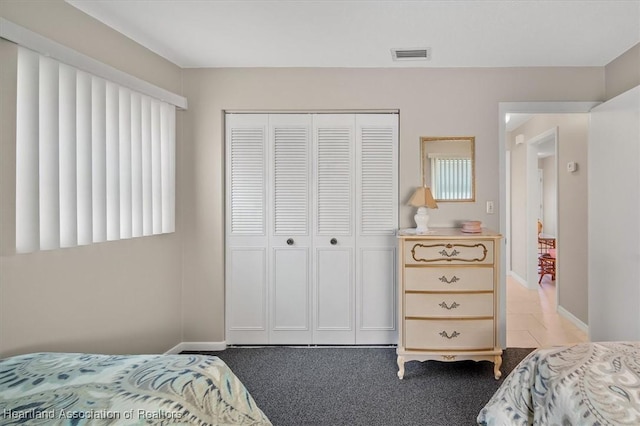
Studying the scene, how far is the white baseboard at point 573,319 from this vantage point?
3.25 m

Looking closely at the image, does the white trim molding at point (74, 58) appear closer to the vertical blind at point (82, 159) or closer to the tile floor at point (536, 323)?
the vertical blind at point (82, 159)

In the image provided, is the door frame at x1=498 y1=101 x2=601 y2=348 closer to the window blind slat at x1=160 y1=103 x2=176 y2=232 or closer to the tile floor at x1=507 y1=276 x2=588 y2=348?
the tile floor at x1=507 y1=276 x2=588 y2=348

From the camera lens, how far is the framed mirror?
9.30 feet

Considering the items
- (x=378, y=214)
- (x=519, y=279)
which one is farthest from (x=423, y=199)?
(x=519, y=279)

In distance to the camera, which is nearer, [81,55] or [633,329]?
[81,55]

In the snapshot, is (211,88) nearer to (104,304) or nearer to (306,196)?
(306,196)

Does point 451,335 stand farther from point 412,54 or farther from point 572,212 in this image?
point 572,212

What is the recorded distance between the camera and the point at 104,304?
2.10 meters

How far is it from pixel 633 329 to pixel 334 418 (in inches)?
91.4

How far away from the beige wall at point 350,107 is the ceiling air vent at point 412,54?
0.20 m

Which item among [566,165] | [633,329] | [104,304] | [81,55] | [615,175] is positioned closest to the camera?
[81,55]

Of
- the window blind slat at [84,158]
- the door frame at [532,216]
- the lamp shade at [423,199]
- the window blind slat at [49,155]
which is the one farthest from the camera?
the door frame at [532,216]

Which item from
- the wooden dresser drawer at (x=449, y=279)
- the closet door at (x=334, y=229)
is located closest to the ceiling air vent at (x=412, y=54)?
the closet door at (x=334, y=229)

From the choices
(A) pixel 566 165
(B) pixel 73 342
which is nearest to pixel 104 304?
(B) pixel 73 342
